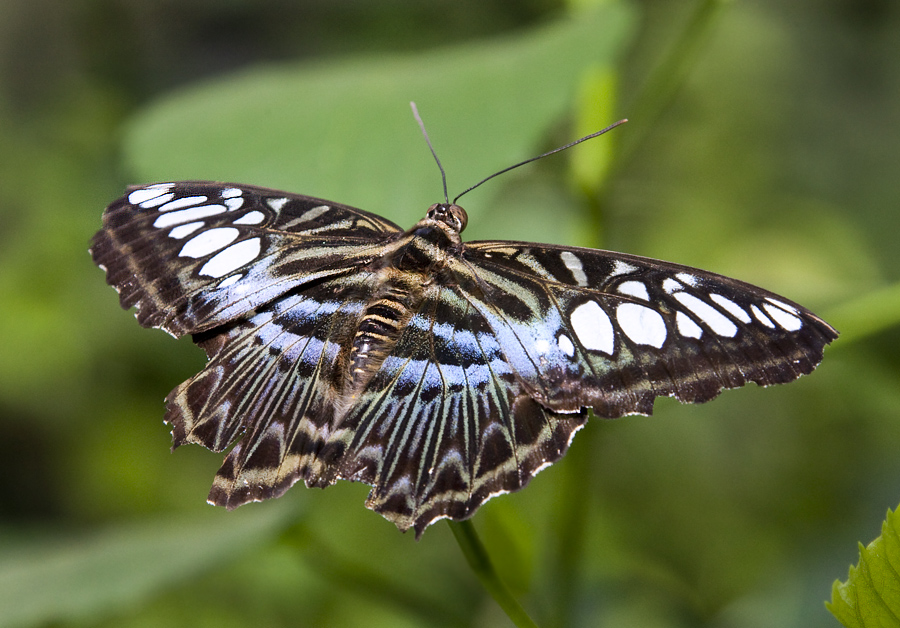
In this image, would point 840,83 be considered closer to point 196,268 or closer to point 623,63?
point 623,63

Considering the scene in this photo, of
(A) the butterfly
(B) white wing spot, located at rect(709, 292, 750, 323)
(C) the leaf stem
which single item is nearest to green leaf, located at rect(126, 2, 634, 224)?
(A) the butterfly

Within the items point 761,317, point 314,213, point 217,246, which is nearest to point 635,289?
point 761,317

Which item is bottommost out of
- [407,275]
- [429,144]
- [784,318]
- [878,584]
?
[878,584]

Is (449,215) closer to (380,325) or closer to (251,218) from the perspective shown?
(380,325)

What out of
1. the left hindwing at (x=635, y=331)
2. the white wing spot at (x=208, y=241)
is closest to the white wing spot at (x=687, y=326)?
the left hindwing at (x=635, y=331)

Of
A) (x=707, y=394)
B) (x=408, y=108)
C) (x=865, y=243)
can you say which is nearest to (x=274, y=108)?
(x=408, y=108)

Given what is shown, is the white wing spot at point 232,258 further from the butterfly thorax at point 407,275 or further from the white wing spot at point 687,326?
the white wing spot at point 687,326

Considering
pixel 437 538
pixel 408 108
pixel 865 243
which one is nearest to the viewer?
pixel 408 108
